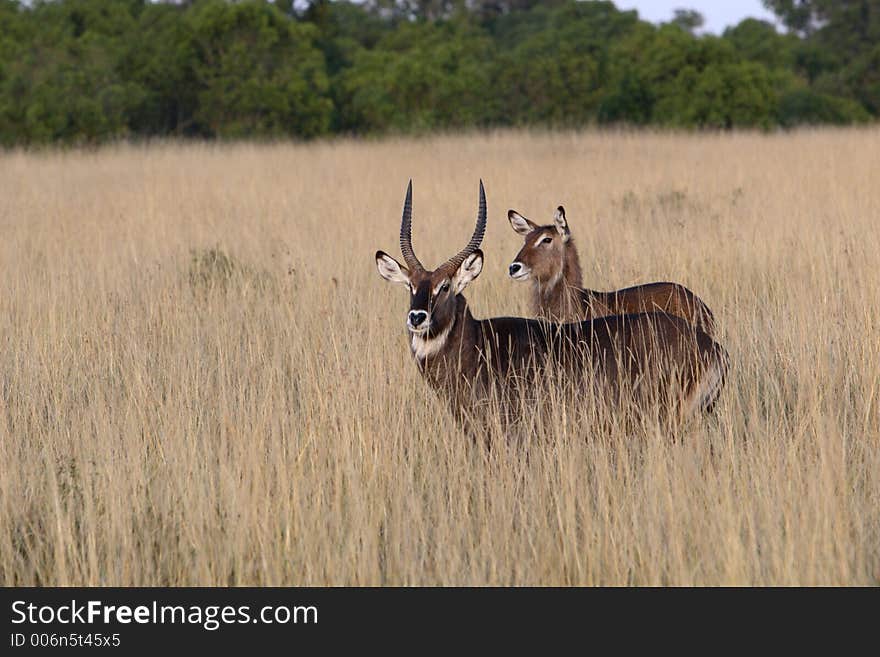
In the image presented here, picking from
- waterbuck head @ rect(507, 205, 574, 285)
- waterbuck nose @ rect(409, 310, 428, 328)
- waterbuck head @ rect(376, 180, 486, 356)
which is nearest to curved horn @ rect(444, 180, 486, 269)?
waterbuck head @ rect(376, 180, 486, 356)

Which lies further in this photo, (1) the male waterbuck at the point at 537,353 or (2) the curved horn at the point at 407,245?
(2) the curved horn at the point at 407,245

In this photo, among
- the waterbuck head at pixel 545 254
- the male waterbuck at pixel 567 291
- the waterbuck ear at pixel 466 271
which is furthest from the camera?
the waterbuck head at pixel 545 254

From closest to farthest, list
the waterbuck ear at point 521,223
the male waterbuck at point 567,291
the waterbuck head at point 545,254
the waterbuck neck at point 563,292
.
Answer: the male waterbuck at point 567,291
the waterbuck neck at point 563,292
the waterbuck head at point 545,254
the waterbuck ear at point 521,223

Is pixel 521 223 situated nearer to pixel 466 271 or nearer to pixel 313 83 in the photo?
pixel 466 271

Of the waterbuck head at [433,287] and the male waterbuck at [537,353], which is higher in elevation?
the waterbuck head at [433,287]

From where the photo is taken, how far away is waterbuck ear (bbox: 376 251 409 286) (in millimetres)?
5039

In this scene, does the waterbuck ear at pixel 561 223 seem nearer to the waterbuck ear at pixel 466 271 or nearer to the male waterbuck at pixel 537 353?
the male waterbuck at pixel 537 353

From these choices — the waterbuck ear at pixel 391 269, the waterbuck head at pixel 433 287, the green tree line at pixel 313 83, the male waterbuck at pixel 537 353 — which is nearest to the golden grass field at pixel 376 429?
the male waterbuck at pixel 537 353

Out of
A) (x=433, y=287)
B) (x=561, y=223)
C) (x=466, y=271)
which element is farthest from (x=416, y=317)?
(x=561, y=223)

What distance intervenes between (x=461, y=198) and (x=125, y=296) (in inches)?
214

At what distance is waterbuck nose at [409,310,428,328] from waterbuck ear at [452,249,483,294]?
0.36 m

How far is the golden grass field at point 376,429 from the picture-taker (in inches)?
145

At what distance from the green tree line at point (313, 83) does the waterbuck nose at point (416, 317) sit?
58.2 ft

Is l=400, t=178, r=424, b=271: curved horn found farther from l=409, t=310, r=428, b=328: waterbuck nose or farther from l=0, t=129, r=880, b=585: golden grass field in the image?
l=0, t=129, r=880, b=585: golden grass field
